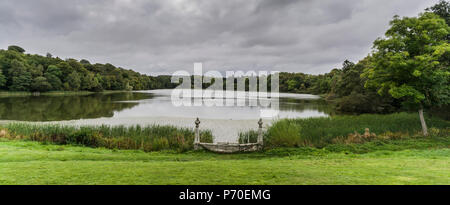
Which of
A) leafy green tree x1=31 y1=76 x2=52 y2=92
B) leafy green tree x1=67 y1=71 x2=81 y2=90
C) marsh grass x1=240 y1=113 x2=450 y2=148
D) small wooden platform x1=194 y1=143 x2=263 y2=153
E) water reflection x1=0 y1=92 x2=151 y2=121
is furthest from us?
leafy green tree x1=67 y1=71 x2=81 y2=90

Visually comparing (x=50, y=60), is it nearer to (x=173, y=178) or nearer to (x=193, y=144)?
(x=193, y=144)

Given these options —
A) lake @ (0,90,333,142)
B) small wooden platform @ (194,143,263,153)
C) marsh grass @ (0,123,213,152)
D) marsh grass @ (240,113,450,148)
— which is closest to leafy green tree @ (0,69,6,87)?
lake @ (0,90,333,142)

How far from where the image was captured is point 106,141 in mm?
12633

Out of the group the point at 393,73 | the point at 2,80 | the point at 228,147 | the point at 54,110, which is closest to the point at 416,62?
the point at 393,73

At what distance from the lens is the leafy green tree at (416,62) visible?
42.4ft

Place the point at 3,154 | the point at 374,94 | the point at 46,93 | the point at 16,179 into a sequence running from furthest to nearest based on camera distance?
the point at 46,93 → the point at 374,94 → the point at 3,154 → the point at 16,179

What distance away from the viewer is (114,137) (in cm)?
1341

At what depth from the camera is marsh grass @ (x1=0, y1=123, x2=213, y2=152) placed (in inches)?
486

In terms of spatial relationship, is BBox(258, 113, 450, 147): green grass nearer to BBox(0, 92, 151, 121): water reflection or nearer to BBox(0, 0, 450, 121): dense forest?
BBox(0, 0, 450, 121): dense forest

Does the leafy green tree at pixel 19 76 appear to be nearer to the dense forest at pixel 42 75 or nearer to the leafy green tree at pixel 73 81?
the dense forest at pixel 42 75

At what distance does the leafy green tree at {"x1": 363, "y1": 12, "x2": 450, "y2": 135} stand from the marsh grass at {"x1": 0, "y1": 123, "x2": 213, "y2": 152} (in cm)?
1217

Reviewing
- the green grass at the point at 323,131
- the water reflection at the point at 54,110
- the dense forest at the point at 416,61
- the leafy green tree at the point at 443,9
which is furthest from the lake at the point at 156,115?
the leafy green tree at the point at 443,9
